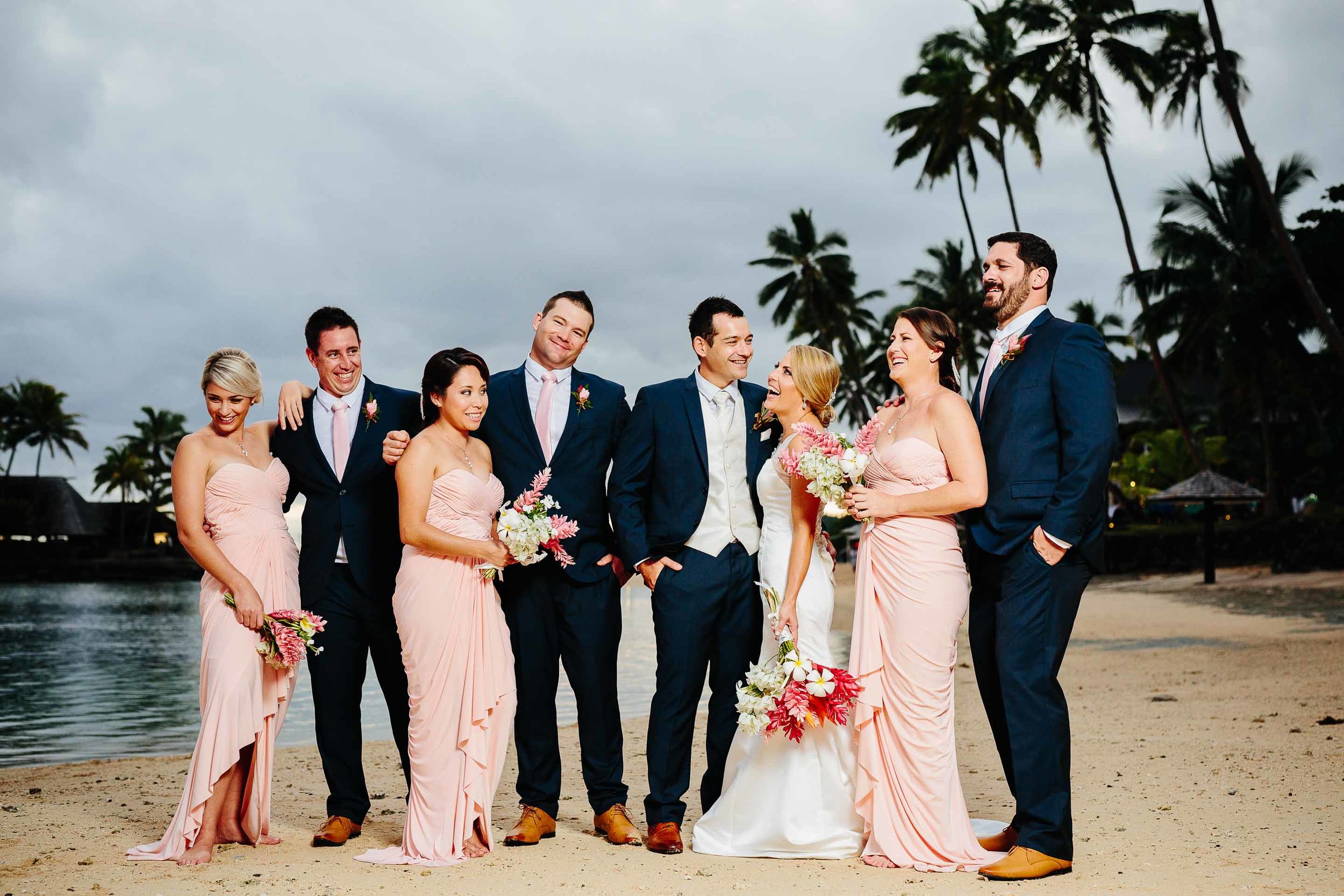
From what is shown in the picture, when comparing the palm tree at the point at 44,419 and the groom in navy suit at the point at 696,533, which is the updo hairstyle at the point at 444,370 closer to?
the groom in navy suit at the point at 696,533

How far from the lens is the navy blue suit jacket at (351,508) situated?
570 cm

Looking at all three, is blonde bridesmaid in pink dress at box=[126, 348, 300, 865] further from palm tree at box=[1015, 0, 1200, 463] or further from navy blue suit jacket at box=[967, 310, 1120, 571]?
palm tree at box=[1015, 0, 1200, 463]

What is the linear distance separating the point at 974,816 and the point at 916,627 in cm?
181

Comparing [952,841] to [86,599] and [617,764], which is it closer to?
[617,764]

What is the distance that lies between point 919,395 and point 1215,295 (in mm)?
39238

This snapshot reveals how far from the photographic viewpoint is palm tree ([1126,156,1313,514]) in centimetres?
3822

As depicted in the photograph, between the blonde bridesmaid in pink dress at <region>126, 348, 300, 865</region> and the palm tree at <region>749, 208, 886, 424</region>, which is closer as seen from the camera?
the blonde bridesmaid in pink dress at <region>126, 348, 300, 865</region>

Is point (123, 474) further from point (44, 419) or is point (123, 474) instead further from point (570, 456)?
point (570, 456)

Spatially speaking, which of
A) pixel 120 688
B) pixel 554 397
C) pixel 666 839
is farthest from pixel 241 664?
pixel 120 688

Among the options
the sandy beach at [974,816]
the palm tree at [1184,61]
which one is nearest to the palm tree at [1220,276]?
the palm tree at [1184,61]

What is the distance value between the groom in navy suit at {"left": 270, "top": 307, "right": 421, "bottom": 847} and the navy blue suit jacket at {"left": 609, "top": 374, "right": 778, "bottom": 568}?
3.84ft

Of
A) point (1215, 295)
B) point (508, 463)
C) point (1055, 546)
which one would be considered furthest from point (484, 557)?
point (1215, 295)

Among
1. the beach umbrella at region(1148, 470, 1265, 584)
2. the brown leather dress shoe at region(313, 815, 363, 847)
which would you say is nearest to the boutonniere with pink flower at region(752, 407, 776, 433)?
the brown leather dress shoe at region(313, 815, 363, 847)

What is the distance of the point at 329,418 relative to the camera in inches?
230
